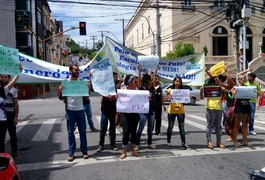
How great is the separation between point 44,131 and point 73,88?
518cm

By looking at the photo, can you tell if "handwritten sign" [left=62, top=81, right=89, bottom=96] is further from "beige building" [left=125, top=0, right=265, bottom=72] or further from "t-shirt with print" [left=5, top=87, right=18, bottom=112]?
"beige building" [left=125, top=0, right=265, bottom=72]

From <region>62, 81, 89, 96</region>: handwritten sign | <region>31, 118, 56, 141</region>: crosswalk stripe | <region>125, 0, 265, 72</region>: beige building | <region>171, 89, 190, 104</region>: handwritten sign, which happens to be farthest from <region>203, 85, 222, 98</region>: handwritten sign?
<region>125, 0, 265, 72</region>: beige building

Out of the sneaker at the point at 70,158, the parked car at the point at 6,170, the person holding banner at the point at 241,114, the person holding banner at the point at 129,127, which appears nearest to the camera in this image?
the parked car at the point at 6,170

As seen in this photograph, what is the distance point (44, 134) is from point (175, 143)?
435cm

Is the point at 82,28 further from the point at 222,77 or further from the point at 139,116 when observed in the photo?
the point at 139,116

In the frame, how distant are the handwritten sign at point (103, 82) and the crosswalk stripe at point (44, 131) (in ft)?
10.7

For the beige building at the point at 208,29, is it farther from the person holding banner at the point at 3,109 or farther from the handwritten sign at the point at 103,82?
the person holding banner at the point at 3,109

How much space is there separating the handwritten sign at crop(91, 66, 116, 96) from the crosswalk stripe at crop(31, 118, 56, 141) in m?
3.27

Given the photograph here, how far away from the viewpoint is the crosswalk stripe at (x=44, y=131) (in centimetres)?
1117

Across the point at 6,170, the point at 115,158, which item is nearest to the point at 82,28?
the point at 115,158

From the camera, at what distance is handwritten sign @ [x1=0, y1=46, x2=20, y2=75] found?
7.23m

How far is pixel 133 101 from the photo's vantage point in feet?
27.3

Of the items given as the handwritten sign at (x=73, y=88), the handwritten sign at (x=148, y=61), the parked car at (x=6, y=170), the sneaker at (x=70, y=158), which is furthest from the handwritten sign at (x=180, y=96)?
the parked car at (x=6, y=170)

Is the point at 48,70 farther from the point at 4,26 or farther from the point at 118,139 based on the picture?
the point at 4,26
